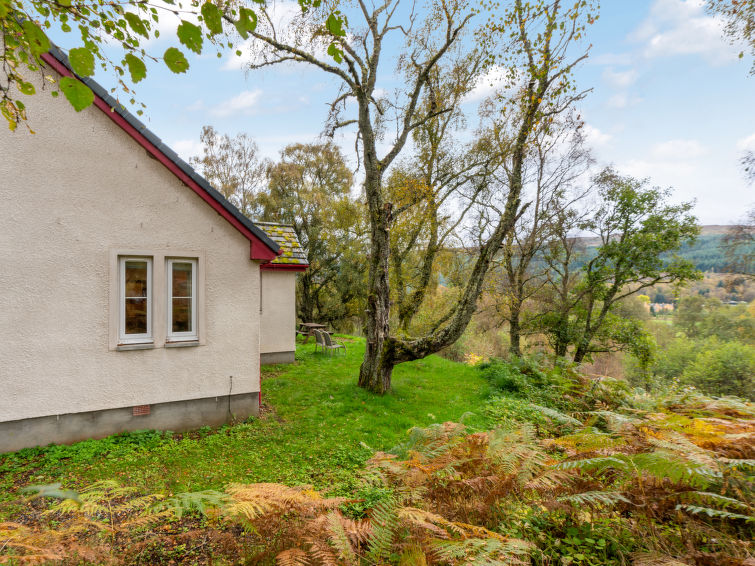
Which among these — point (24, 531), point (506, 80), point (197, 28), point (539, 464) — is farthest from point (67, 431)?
point (506, 80)

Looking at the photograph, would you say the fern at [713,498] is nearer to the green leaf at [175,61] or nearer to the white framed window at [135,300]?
the green leaf at [175,61]

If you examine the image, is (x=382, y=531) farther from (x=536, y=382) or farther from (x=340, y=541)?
(x=536, y=382)

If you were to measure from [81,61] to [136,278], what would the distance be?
4.36 meters

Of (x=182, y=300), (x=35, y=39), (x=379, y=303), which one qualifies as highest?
(x=35, y=39)

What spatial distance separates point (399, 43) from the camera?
9156 mm

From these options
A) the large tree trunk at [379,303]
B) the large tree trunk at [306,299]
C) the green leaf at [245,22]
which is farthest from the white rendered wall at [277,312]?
the large tree trunk at [306,299]

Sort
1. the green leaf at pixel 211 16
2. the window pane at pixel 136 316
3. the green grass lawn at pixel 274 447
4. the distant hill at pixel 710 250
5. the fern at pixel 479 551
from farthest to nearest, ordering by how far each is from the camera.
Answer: the distant hill at pixel 710 250
the window pane at pixel 136 316
the green grass lawn at pixel 274 447
the green leaf at pixel 211 16
the fern at pixel 479 551

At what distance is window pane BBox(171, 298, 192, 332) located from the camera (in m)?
6.02

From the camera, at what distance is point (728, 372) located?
1727 centimetres

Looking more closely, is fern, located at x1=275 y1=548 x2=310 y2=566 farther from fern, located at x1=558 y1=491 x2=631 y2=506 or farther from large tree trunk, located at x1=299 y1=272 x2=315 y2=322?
large tree trunk, located at x1=299 y1=272 x2=315 y2=322

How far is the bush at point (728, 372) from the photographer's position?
53.9 ft

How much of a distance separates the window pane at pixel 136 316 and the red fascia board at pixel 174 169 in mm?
2081

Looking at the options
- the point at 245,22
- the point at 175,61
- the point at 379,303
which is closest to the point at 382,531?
the point at 175,61

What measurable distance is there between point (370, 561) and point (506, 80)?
9190 mm
